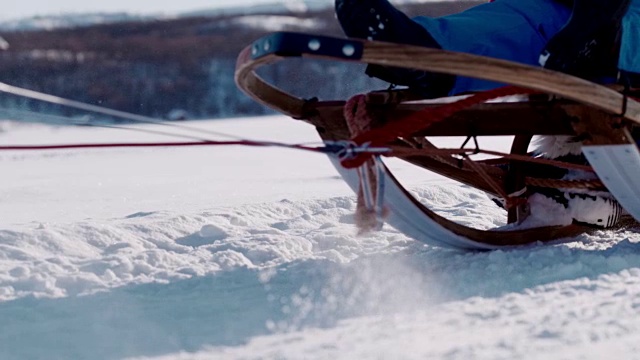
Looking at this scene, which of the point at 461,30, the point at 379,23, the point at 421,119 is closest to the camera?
the point at 421,119

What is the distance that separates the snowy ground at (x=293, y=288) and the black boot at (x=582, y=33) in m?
0.50

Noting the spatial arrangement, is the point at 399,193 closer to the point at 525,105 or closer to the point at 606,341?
the point at 525,105

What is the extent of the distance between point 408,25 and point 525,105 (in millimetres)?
352

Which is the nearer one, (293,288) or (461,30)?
(293,288)

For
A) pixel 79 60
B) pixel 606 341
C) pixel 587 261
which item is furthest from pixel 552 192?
pixel 79 60

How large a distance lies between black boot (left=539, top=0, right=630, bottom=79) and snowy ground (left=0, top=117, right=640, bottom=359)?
1.65 feet

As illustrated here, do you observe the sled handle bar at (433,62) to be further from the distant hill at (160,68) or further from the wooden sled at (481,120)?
the distant hill at (160,68)

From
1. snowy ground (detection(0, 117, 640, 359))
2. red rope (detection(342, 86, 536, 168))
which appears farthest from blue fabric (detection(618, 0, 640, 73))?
snowy ground (detection(0, 117, 640, 359))

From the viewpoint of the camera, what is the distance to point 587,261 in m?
2.64

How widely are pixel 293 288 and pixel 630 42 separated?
111 cm

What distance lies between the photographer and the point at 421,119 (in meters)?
2.49

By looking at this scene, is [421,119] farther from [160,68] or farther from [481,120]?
[160,68]

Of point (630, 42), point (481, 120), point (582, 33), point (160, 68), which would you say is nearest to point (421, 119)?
point (481, 120)

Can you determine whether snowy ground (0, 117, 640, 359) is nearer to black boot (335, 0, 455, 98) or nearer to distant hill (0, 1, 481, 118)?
black boot (335, 0, 455, 98)
